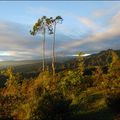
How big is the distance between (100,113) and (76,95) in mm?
7300

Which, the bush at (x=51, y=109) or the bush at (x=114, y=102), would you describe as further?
the bush at (x=114, y=102)

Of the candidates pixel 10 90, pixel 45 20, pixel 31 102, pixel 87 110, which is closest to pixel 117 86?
pixel 87 110

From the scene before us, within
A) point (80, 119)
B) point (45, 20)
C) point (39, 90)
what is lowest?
point (80, 119)

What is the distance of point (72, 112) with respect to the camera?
81.8ft

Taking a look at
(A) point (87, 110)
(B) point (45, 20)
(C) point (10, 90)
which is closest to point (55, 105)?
(A) point (87, 110)

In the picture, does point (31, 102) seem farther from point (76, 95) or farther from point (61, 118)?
point (76, 95)

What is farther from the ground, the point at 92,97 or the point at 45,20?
the point at 45,20

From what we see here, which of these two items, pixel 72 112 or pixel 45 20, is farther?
pixel 45 20

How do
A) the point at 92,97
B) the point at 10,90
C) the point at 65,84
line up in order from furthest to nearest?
the point at 10,90 → the point at 65,84 → the point at 92,97

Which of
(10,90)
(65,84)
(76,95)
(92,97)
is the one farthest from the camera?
(10,90)

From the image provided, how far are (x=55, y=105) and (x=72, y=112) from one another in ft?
6.34

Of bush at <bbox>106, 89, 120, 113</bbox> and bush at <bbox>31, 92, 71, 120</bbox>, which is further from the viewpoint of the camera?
bush at <bbox>106, 89, 120, 113</bbox>

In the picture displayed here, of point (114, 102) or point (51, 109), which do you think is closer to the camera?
point (51, 109)

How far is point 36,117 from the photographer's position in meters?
22.3
